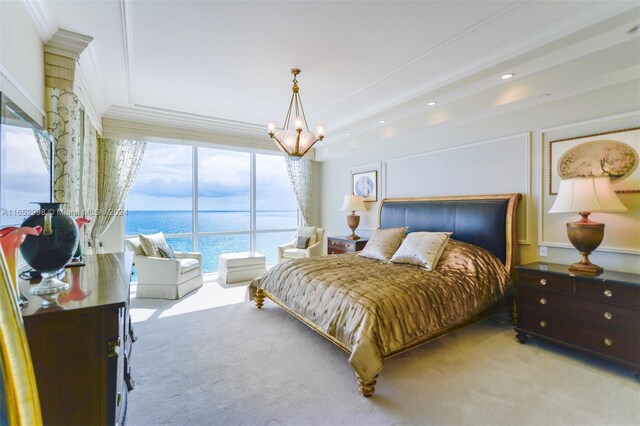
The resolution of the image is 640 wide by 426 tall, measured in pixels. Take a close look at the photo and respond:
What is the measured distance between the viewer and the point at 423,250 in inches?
126

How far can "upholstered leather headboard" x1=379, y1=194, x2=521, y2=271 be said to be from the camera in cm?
320

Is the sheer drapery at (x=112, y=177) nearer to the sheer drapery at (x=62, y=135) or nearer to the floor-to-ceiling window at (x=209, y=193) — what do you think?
the floor-to-ceiling window at (x=209, y=193)

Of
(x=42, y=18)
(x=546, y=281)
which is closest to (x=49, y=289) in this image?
(x=42, y=18)

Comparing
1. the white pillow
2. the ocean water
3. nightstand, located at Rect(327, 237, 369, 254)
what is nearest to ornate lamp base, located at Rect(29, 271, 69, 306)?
the ocean water

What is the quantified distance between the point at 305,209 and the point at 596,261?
16.0 ft

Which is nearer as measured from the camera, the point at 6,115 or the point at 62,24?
the point at 6,115

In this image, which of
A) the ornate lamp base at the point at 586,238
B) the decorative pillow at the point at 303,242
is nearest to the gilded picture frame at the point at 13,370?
the ornate lamp base at the point at 586,238

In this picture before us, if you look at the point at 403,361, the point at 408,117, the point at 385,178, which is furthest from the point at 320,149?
the point at 403,361

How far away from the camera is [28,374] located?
2.98 feet

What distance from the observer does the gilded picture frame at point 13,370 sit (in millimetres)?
855

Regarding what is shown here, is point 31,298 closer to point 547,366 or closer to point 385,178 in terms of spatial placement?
point 547,366

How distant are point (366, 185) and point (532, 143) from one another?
269 centimetres

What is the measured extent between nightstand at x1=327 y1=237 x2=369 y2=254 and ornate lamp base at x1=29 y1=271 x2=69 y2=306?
3.87 meters

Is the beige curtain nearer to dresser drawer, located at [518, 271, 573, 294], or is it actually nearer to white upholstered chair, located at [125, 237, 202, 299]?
white upholstered chair, located at [125, 237, 202, 299]
